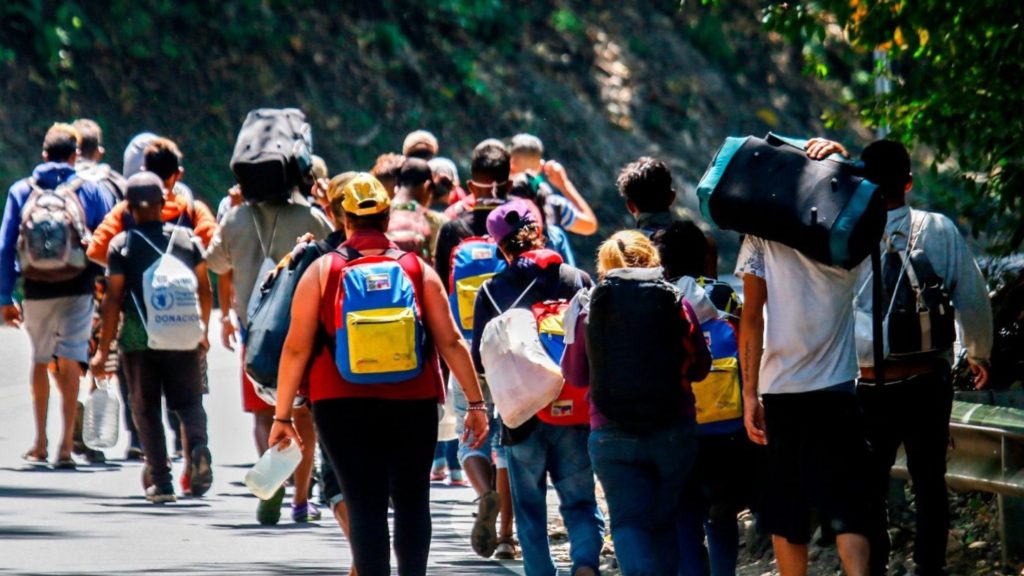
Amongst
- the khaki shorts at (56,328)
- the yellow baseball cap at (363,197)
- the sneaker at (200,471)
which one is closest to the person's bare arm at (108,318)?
the sneaker at (200,471)

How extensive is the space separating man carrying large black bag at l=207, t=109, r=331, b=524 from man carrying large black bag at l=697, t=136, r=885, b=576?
374cm

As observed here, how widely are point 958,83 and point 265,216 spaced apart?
145 inches

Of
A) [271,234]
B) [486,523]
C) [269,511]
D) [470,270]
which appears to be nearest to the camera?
[486,523]

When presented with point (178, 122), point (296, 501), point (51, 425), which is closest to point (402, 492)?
point (296, 501)

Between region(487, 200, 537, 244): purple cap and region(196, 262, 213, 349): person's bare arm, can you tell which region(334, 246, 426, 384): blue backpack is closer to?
region(487, 200, 537, 244): purple cap

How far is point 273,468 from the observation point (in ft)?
26.2

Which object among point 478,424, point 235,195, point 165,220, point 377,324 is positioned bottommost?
point 478,424

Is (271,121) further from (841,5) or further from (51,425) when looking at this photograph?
(51,425)

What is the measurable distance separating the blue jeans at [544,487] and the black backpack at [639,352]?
103cm

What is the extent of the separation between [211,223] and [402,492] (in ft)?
16.8

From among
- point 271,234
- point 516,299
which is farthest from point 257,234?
point 516,299

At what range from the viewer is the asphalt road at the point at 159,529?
32.2ft

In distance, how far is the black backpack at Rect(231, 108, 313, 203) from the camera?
35.9 ft

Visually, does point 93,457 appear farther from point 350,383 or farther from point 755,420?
point 755,420
